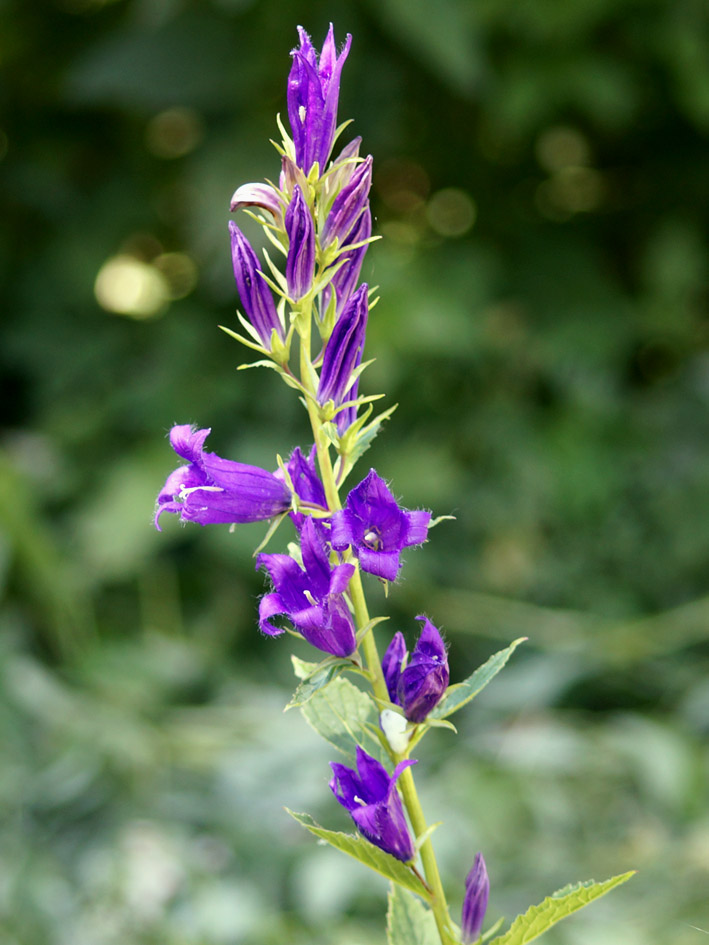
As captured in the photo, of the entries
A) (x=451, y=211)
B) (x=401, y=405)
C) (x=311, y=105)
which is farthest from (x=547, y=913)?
(x=451, y=211)

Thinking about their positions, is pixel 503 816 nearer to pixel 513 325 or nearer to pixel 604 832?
pixel 604 832

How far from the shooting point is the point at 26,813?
5.04 feet

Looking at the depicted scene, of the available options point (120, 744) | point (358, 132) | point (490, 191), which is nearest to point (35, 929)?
point (120, 744)

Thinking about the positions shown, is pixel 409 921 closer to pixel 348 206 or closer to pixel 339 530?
pixel 339 530

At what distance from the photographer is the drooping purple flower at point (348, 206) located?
1.70 ft

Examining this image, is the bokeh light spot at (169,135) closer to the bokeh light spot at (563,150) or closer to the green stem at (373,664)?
the bokeh light spot at (563,150)

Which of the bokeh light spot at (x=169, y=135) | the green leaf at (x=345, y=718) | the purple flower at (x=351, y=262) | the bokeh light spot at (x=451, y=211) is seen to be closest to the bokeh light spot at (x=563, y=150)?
the bokeh light spot at (x=451, y=211)

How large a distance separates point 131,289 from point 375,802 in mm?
2154

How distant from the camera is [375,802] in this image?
503mm

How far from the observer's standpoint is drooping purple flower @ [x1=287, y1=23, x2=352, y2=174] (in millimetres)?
506

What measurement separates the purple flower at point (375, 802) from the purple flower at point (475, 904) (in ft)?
0.26

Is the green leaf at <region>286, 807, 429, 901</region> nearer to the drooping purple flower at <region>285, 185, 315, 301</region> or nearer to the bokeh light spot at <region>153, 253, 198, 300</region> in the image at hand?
the drooping purple flower at <region>285, 185, 315, 301</region>

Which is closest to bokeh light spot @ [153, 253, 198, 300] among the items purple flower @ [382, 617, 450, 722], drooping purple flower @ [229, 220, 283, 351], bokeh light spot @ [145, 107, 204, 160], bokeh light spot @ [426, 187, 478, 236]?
bokeh light spot @ [145, 107, 204, 160]

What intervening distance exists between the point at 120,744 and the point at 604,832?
32.0 inches
